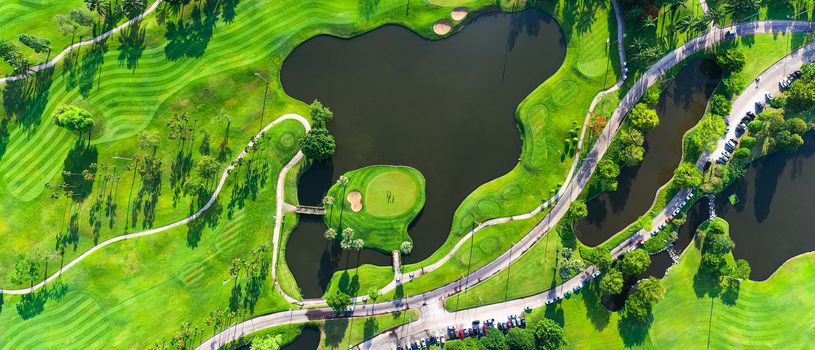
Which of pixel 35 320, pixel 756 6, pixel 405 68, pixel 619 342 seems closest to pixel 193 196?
pixel 35 320

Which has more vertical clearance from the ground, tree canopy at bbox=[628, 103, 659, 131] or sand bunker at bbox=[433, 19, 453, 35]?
sand bunker at bbox=[433, 19, 453, 35]

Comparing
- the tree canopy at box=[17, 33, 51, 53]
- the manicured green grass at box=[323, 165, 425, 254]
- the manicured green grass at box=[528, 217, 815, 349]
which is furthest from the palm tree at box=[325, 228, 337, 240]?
the tree canopy at box=[17, 33, 51, 53]

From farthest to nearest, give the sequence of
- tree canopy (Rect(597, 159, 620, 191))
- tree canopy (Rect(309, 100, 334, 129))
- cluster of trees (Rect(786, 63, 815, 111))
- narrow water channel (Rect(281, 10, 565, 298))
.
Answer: narrow water channel (Rect(281, 10, 565, 298)), tree canopy (Rect(309, 100, 334, 129)), cluster of trees (Rect(786, 63, 815, 111)), tree canopy (Rect(597, 159, 620, 191))

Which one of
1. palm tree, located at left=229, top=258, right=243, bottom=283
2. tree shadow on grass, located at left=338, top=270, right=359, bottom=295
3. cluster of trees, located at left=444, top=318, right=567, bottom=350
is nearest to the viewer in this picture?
cluster of trees, located at left=444, top=318, right=567, bottom=350

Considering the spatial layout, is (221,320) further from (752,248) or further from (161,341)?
(752,248)

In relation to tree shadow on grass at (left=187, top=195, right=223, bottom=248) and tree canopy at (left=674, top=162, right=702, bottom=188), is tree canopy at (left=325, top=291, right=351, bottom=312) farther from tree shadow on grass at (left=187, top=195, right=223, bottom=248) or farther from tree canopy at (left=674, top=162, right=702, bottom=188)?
tree canopy at (left=674, top=162, right=702, bottom=188)
